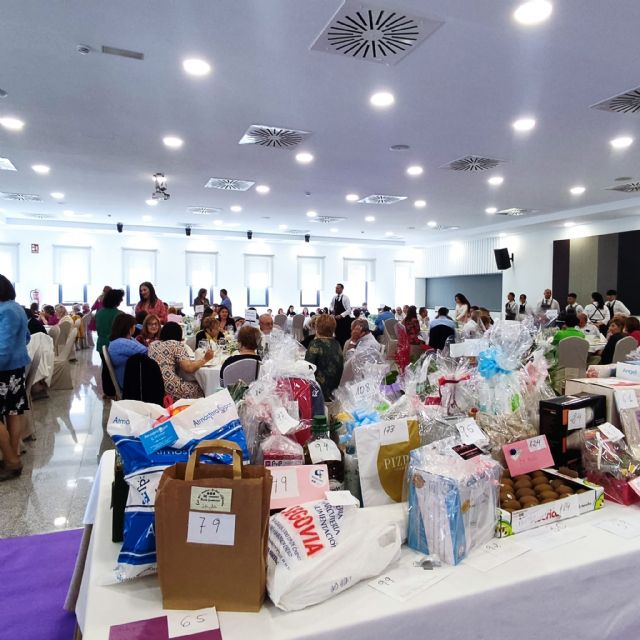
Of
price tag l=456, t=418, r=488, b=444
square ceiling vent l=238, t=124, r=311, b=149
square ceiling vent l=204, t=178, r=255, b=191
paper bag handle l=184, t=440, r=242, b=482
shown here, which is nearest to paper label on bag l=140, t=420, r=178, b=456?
paper bag handle l=184, t=440, r=242, b=482

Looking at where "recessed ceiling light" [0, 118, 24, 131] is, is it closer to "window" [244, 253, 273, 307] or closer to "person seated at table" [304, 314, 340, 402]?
"person seated at table" [304, 314, 340, 402]

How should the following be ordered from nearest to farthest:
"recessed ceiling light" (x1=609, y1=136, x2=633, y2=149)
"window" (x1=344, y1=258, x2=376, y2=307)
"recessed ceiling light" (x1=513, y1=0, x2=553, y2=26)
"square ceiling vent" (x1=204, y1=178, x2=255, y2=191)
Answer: "recessed ceiling light" (x1=513, y1=0, x2=553, y2=26) → "recessed ceiling light" (x1=609, y1=136, x2=633, y2=149) → "square ceiling vent" (x1=204, y1=178, x2=255, y2=191) → "window" (x1=344, y1=258, x2=376, y2=307)

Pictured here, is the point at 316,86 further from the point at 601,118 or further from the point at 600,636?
the point at 600,636

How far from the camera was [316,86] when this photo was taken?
14.4 feet

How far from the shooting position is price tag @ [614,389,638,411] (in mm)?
1705

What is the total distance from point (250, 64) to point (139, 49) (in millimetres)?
814

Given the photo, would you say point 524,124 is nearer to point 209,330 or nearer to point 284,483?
point 209,330

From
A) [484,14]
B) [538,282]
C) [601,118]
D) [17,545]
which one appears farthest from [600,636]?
[538,282]

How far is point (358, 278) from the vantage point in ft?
59.2

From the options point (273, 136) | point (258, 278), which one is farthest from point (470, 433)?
point (258, 278)

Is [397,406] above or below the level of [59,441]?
above

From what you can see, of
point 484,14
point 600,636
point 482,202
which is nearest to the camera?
point 600,636

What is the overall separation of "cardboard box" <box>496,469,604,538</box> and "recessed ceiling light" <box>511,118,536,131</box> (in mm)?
4712

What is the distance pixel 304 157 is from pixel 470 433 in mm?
5905
